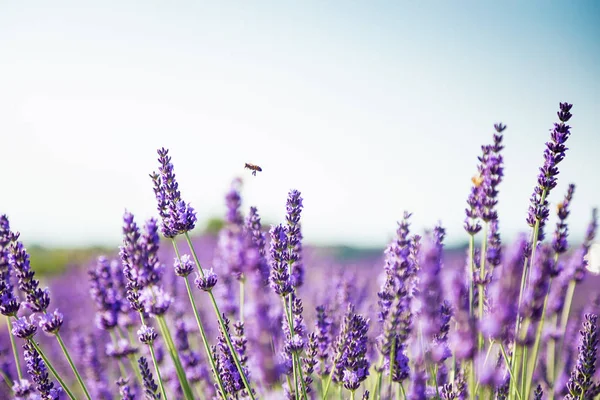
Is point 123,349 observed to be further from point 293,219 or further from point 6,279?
point 293,219

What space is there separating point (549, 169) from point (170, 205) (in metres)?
2.26

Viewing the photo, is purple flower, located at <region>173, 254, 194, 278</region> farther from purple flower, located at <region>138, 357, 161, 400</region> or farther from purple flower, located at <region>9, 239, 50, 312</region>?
purple flower, located at <region>9, 239, 50, 312</region>

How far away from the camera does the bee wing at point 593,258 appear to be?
11.6 ft

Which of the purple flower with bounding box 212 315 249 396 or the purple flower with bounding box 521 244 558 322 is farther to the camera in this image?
the purple flower with bounding box 212 315 249 396

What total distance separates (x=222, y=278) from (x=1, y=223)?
215 centimetres

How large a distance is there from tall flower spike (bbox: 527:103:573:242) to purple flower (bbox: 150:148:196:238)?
6.82 ft

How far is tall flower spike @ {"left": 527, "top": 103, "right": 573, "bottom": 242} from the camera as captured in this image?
106 inches

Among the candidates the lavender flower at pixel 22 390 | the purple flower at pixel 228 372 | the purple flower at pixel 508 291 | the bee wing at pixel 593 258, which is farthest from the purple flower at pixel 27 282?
the bee wing at pixel 593 258

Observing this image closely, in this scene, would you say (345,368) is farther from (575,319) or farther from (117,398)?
(117,398)

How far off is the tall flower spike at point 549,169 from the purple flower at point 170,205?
2.08 meters

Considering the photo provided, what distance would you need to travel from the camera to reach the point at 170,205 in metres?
2.58

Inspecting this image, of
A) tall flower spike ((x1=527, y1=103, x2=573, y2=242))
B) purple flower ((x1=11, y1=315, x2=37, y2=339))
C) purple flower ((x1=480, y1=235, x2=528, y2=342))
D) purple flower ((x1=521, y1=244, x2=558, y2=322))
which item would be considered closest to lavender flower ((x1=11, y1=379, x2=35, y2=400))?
purple flower ((x1=11, y1=315, x2=37, y2=339))

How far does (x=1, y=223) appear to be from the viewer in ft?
8.85

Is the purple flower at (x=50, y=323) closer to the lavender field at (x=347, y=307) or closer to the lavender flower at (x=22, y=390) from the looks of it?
the lavender field at (x=347, y=307)
